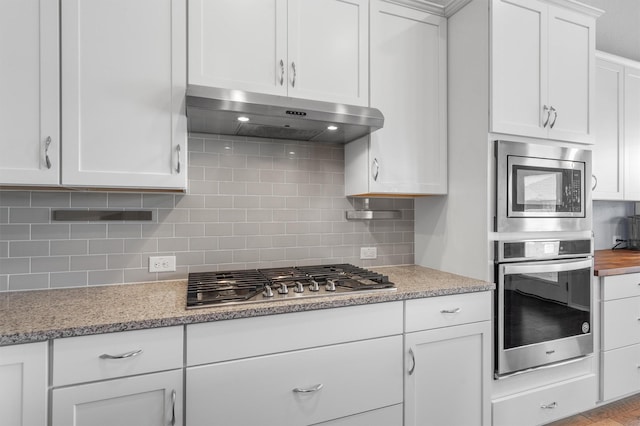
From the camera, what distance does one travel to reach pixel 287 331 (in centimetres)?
147

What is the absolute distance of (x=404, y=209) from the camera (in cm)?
248

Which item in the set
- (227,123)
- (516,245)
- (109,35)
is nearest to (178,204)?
(227,123)

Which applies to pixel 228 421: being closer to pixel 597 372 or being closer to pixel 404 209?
pixel 404 209

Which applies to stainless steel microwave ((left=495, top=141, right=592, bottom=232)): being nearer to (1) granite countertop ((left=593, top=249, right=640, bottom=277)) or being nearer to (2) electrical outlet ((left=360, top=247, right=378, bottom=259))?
(1) granite countertop ((left=593, top=249, right=640, bottom=277))

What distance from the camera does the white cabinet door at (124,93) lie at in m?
1.47

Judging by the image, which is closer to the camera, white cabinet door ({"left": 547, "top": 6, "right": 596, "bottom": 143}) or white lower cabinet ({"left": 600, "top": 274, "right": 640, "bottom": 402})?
white cabinet door ({"left": 547, "top": 6, "right": 596, "bottom": 143})

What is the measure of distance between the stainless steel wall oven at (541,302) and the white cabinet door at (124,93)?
→ 1769 mm

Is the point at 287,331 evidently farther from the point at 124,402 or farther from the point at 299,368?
the point at 124,402

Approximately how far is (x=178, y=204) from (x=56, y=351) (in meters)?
0.91

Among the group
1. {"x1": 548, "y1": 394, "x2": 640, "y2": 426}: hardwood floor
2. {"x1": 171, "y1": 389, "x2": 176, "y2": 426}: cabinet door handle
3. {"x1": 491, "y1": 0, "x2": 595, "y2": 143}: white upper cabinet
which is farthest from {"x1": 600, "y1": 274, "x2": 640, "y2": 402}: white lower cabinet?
{"x1": 171, "y1": 389, "x2": 176, "y2": 426}: cabinet door handle

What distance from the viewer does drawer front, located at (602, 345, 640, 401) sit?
233 cm

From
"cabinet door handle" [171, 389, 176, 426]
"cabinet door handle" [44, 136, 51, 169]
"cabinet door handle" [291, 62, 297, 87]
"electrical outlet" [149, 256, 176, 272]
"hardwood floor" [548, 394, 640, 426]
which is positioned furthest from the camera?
"hardwood floor" [548, 394, 640, 426]

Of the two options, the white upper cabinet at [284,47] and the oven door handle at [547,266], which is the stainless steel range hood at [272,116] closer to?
the white upper cabinet at [284,47]

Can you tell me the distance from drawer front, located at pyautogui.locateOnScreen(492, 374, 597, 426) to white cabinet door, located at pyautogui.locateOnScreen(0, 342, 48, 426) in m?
2.07
